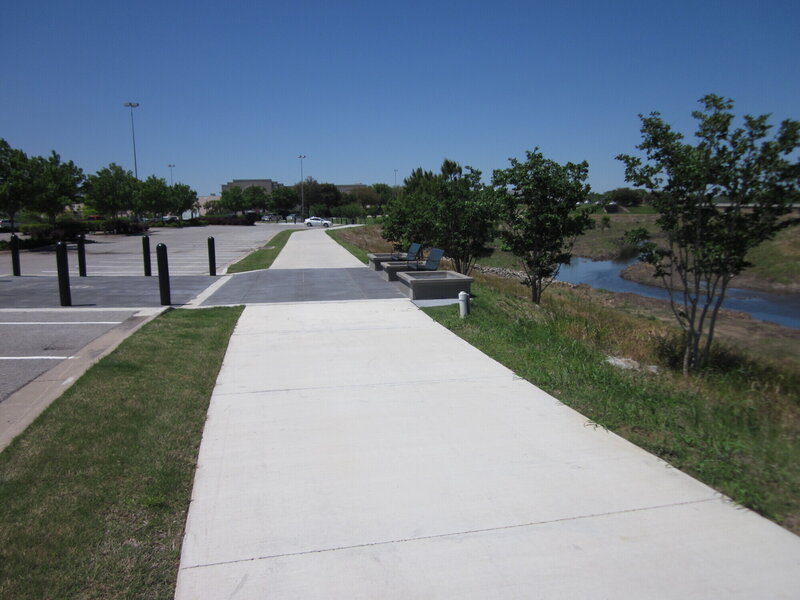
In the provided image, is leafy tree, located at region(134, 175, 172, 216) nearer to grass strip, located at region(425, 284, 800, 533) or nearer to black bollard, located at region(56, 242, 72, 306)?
black bollard, located at region(56, 242, 72, 306)

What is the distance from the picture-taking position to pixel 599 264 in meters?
47.9

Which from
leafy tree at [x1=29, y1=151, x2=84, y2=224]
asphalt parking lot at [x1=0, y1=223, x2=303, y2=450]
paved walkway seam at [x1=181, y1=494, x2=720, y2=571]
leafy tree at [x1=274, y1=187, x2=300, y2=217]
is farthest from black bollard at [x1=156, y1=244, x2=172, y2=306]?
leafy tree at [x1=274, y1=187, x2=300, y2=217]

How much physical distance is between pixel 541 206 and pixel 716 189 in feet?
17.0

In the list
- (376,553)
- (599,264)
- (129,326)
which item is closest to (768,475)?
(376,553)

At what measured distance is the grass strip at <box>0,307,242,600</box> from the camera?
9.86 feet

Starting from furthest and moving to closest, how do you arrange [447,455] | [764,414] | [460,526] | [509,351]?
[509,351] → [764,414] → [447,455] → [460,526]

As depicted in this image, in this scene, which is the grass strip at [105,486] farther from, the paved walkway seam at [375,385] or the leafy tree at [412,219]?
the leafy tree at [412,219]

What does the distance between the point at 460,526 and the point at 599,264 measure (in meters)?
47.3

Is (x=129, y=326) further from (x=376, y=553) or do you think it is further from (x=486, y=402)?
(x=376, y=553)

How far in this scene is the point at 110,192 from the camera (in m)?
46.3

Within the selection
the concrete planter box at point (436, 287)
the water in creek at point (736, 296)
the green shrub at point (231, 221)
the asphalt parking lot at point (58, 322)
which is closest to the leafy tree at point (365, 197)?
the green shrub at point (231, 221)

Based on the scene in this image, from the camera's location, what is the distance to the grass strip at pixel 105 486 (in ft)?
9.86

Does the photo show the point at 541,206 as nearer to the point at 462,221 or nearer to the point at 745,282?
the point at 462,221

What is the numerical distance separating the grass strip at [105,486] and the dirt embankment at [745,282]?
27375 mm
